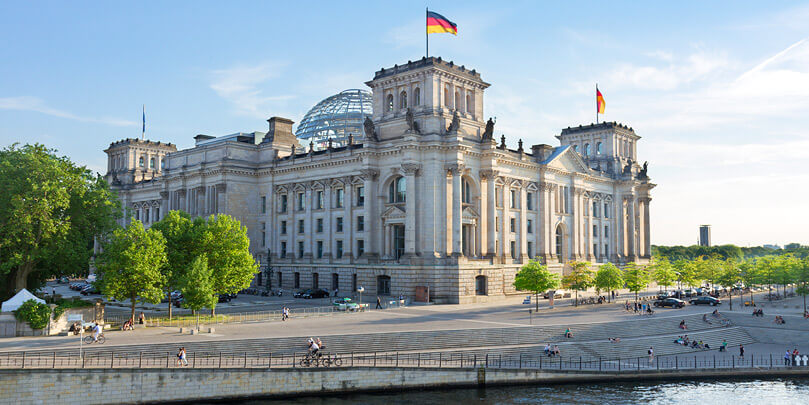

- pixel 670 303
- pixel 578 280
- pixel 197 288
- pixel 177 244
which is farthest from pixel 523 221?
pixel 197 288

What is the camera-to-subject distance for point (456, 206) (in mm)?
76250

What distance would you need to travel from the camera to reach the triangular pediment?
94887mm

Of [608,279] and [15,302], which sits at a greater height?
[608,279]

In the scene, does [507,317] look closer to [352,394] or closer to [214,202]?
[352,394]

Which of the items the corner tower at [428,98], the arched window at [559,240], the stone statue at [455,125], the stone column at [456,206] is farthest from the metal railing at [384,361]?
the arched window at [559,240]

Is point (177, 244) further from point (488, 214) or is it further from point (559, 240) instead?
point (559, 240)

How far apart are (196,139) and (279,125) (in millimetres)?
16508

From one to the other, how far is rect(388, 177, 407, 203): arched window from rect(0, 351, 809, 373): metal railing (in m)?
34.4

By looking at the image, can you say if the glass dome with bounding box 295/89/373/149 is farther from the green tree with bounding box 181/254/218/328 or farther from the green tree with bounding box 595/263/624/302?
the green tree with bounding box 181/254/218/328

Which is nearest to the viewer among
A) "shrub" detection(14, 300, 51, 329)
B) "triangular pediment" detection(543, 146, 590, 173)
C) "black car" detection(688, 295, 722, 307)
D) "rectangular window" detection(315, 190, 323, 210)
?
"shrub" detection(14, 300, 51, 329)

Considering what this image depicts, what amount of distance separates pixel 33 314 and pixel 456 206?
44.8 meters

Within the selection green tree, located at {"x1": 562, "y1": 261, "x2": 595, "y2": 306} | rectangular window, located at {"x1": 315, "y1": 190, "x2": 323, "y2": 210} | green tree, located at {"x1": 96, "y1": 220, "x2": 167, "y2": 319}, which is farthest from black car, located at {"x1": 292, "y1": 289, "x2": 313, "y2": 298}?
green tree, located at {"x1": 562, "y1": 261, "x2": 595, "y2": 306}

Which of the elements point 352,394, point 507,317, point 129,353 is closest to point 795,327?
point 507,317

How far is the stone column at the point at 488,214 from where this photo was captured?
263 feet
